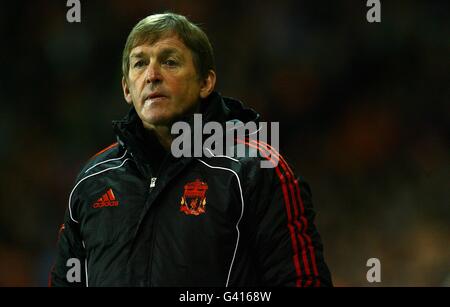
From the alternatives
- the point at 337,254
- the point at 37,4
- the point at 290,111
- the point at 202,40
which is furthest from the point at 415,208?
the point at 37,4

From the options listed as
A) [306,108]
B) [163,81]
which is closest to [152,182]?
[163,81]

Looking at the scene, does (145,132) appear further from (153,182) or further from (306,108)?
(306,108)

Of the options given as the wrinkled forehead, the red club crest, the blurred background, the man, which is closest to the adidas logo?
the man

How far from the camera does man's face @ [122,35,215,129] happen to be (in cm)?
223

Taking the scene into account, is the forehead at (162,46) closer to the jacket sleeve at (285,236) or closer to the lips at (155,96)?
the lips at (155,96)

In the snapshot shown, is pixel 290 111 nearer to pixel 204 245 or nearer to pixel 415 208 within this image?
pixel 415 208

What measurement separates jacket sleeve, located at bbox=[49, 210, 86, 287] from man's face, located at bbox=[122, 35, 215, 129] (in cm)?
42

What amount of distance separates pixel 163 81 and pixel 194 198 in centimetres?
42

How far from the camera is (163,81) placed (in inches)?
87.9

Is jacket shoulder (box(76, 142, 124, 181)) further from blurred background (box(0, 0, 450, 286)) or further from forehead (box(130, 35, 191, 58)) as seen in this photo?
blurred background (box(0, 0, 450, 286))

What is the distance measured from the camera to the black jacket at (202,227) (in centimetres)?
197

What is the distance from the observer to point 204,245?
1.98 m

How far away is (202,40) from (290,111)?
7.13 ft

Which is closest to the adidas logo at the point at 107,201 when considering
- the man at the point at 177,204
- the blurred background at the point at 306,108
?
the man at the point at 177,204
